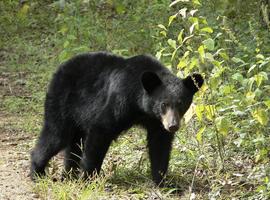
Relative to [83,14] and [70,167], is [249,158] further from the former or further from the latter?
[83,14]

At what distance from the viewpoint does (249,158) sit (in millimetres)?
7137

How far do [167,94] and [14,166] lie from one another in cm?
210

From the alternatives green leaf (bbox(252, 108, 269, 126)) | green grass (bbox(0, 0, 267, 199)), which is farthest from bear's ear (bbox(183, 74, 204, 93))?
green leaf (bbox(252, 108, 269, 126))

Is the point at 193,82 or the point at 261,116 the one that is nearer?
the point at 261,116

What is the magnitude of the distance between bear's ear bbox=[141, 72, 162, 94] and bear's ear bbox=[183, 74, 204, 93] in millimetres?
258

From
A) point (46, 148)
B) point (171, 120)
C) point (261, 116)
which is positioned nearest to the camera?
point (261, 116)

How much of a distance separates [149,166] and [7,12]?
7937mm

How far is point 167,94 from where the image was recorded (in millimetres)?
6562

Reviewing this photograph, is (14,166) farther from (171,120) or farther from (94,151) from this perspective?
(171,120)

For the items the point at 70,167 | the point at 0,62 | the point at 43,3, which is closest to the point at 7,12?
the point at 43,3

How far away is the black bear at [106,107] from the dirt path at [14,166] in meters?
0.25

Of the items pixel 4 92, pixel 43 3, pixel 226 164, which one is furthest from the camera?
pixel 43 3

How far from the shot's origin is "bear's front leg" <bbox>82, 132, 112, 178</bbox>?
6648mm

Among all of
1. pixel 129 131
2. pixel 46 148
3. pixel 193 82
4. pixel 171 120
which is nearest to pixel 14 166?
pixel 46 148
